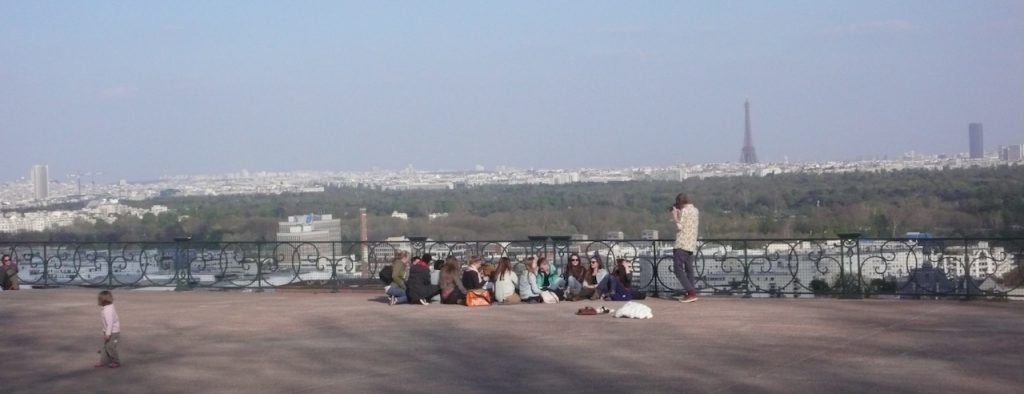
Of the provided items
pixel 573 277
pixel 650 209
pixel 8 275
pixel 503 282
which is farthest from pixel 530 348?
pixel 650 209

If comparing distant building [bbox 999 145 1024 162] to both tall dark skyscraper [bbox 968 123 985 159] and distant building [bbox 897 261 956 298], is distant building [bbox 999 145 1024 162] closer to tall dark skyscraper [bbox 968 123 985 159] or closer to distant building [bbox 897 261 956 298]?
tall dark skyscraper [bbox 968 123 985 159]

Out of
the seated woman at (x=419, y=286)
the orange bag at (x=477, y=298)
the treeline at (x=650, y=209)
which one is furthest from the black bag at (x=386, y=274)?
the treeline at (x=650, y=209)

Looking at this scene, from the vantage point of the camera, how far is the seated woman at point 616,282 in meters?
18.5

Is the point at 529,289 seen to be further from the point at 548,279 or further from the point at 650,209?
the point at 650,209

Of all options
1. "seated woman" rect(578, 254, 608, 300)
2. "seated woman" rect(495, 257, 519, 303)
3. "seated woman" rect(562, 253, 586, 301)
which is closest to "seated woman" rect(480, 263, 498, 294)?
"seated woman" rect(495, 257, 519, 303)

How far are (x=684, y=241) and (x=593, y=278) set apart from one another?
190 cm

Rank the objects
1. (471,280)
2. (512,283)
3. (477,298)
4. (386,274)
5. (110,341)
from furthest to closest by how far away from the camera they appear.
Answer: (386,274) < (471,280) < (512,283) < (477,298) < (110,341)

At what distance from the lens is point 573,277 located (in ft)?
61.8

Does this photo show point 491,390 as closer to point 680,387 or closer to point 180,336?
point 680,387

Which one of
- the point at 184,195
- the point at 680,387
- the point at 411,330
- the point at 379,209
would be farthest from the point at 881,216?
the point at 184,195

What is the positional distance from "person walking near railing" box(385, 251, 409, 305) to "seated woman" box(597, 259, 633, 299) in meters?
3.27

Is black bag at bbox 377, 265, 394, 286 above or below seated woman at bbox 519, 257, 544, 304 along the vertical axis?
above

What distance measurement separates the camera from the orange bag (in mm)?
18359

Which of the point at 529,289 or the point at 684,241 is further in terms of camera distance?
the point at 529,289
